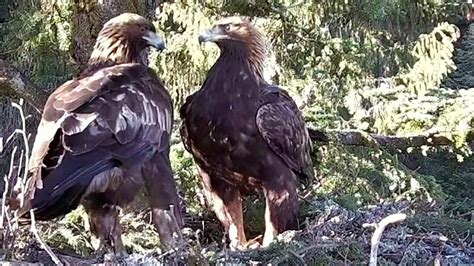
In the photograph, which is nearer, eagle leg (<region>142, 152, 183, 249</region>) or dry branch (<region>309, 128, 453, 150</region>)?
eagle leg (<region>142, 152, 183, 249</region>)

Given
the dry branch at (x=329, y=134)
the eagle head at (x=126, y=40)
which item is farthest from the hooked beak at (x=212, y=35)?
the dry branch at (x=329, y=134)

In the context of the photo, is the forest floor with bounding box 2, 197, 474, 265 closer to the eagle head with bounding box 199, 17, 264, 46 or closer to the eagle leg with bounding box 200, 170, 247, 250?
the eagle leg with bounding box 200, 170, 247, 250

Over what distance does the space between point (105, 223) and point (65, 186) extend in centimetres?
77

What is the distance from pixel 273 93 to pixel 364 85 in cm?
198

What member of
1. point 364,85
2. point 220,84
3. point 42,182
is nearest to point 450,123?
point 364,85

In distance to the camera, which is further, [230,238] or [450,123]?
[450,123]

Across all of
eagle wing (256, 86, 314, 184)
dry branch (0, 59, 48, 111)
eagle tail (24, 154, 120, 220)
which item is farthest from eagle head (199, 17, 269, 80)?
eagle tail (24, 154, 120, 220)

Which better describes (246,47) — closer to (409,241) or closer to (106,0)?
(106,0)

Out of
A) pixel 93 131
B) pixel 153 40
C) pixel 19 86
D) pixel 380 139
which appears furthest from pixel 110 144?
pixel 380 139

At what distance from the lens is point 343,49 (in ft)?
24.0

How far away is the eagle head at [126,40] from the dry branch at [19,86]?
723 mm

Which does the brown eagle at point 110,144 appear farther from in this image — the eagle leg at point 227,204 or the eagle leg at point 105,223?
the eagle leg at point 227,204

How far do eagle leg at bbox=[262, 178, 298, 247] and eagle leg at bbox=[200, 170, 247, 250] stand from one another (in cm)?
18

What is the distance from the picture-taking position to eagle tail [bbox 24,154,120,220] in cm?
416
